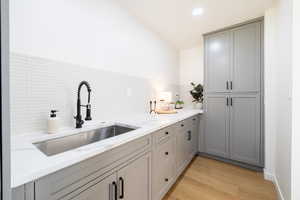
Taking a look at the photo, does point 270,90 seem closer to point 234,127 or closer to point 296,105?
point 234,127

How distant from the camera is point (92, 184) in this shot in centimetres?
77

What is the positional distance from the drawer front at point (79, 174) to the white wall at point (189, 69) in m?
2.70

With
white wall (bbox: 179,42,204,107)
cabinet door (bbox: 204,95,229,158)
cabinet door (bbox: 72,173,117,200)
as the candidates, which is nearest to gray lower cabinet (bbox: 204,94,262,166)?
cabinet door (bbox: 204,95,229,158)

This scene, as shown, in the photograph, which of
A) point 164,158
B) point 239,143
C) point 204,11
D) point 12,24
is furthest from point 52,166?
point 239,143

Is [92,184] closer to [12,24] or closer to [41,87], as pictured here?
[41,87]

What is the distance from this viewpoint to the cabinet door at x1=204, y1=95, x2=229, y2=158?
8.04 feet

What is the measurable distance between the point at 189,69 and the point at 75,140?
9.84ft

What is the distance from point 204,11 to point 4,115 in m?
2.41

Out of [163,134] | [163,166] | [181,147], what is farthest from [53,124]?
[181,147]

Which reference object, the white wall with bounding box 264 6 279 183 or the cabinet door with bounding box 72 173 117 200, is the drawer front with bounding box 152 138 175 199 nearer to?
the cabinet door with bounding box 72 173 117 200

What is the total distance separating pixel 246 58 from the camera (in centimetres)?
225

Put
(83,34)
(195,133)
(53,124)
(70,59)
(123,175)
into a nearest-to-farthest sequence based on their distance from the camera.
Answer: (123,175)
(53,124)
(70,59)
(83,34)
(195,133)

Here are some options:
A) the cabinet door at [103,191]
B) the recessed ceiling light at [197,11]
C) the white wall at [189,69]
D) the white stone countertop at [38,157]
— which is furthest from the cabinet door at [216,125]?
the cabinet door at [103,191]

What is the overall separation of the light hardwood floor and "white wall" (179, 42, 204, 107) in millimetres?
1592
